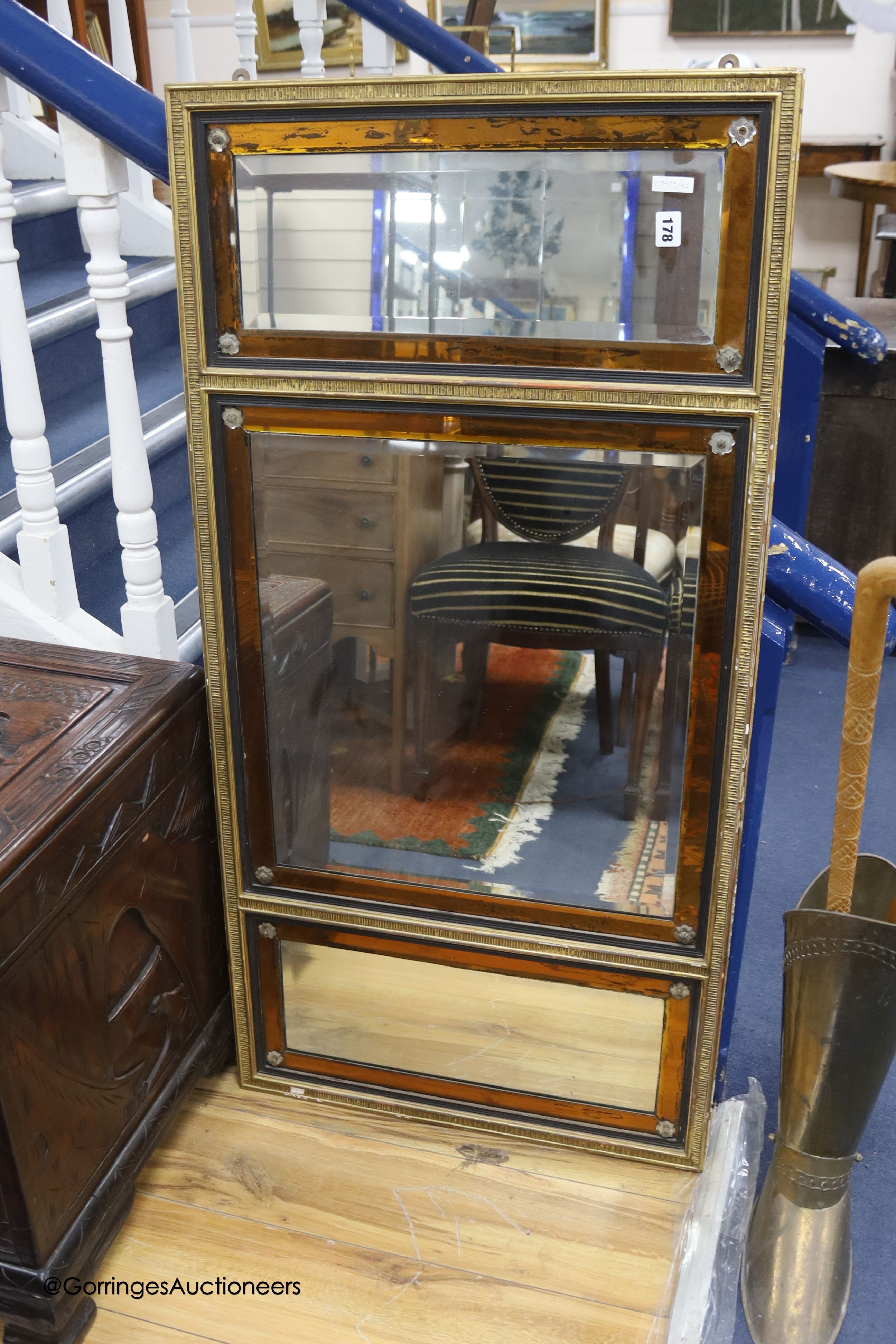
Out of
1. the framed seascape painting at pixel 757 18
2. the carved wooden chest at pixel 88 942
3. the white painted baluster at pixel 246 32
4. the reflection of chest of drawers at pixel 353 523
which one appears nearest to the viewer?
the carved wooden chest at pixel 88 942

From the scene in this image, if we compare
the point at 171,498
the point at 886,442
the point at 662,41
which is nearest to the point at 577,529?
the point at 171,498

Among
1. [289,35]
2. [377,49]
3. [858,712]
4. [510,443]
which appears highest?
[289,35]

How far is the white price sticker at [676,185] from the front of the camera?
3.07ft

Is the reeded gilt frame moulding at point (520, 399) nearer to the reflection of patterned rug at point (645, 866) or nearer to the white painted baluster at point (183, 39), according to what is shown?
the reflection of patterned rug at point (645, 866)

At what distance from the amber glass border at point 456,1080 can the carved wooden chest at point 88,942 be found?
0.30ft

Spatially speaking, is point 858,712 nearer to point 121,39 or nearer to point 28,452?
point 28,452

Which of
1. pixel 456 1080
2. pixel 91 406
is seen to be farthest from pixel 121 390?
pixel 456 1080

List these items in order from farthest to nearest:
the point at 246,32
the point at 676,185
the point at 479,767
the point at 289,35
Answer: the point at 289,35
the point at 246,32
the point at 479,767
the point at 676,185

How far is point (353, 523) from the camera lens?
1180mm

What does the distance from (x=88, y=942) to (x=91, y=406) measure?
3.65 ft

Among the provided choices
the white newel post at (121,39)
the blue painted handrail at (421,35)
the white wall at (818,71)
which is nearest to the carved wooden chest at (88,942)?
the blue painted handrail at (421,35)

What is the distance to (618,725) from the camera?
1181mm

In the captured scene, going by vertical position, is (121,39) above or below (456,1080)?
above

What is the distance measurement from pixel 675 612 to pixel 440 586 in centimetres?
25
